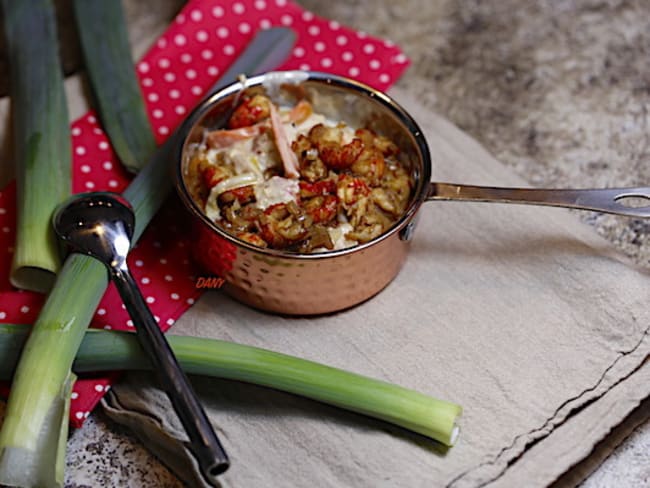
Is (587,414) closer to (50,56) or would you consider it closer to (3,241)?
(3,241)

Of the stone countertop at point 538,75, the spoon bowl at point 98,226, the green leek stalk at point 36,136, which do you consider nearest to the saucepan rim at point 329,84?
the spoon bowl at point 98,226

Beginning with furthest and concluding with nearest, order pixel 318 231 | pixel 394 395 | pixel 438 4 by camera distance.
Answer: pixel 438 4, pixel 318 231, pixel 394 395

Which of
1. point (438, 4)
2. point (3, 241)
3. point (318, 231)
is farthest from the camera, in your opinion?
point (438, 4)

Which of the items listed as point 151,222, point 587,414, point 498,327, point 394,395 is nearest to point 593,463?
point 587,414

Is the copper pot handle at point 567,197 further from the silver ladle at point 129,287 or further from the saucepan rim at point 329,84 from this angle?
the silver ladle at point 129,287

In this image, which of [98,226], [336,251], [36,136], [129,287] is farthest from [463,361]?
[36,136]

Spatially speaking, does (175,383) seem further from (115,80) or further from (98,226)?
(115,80)
